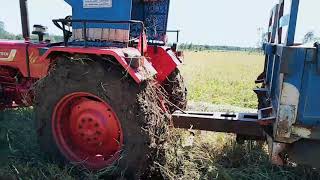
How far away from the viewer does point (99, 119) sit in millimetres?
3697

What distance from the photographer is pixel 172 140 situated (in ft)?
12.5

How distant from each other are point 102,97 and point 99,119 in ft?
0.92

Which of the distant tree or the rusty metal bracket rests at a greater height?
the distant tree

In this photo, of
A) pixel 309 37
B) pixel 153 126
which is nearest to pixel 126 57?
pixel 153 126

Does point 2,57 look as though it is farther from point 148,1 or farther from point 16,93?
point 148,1

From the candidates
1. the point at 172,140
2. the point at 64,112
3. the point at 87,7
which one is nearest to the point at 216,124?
the point at 172,140

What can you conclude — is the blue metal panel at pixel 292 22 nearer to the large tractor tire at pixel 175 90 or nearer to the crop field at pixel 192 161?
the crop field at pixel 192 161

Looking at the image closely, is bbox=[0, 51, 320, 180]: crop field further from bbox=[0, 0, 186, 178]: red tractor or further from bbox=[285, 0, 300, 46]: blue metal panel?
bbox=[285, 0, 300, 46]: blue metal panel

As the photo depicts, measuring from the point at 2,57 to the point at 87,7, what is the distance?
1.79 m

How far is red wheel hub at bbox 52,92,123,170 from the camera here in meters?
3.68

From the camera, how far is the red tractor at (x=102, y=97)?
11.2 ft

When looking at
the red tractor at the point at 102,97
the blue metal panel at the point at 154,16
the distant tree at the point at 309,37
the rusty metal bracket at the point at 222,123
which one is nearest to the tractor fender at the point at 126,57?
the red tractor at the point at 102,97

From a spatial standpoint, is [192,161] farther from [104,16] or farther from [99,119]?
[104,16]

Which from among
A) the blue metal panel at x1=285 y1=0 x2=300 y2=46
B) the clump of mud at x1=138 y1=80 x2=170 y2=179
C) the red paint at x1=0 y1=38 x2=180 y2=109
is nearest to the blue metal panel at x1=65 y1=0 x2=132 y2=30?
the red paint at x1=0 y1=38 x2=180 y2=109
